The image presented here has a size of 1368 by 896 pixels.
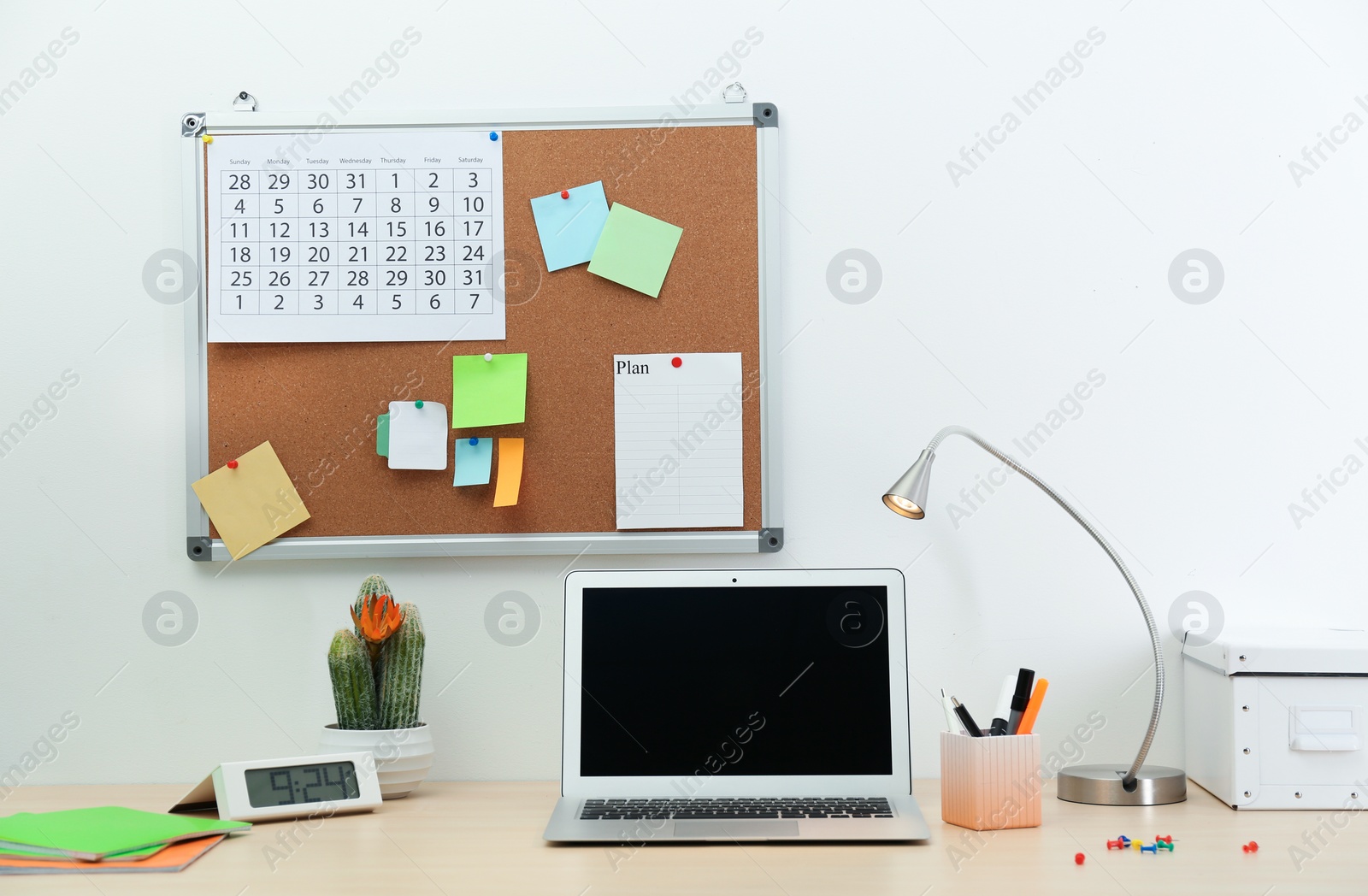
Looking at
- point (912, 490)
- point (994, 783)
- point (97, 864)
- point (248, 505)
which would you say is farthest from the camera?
point (248, 505)

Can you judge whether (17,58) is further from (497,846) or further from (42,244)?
(497,846)

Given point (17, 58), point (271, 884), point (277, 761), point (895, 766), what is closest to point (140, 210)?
point (17, 58)

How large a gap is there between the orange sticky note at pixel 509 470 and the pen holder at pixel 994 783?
565 millimetres

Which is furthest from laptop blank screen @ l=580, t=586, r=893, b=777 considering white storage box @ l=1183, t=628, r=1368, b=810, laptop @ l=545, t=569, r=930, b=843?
white storage box @ l=1183, t=628, r=1368, b=810

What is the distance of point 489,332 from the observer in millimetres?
1138

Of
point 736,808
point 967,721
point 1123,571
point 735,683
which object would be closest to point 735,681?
point 735,683

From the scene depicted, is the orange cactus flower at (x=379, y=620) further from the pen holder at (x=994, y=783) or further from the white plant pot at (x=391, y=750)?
the pen holder at (x=994, y=783)

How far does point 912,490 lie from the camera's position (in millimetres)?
996

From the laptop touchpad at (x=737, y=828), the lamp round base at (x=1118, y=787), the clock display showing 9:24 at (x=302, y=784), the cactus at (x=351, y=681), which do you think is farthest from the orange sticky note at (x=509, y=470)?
the lamp round base at (x=1118, y=787)

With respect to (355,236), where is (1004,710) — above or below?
below

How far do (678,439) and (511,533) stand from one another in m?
0.23

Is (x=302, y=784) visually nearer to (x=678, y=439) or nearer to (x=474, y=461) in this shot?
(x=474, y=461)

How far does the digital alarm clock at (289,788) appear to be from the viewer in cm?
91

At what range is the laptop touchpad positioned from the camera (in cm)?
84
